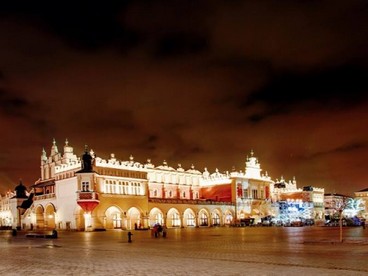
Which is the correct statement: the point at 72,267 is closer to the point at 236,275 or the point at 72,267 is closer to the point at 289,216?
the point at 236,275

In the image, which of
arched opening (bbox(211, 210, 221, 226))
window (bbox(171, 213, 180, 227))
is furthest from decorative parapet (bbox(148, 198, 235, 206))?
window (bbox(171, 213, 180, 227))

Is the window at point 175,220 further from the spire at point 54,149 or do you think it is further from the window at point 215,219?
the spire at point 54,149

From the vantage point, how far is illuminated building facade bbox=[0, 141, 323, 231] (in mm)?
67438

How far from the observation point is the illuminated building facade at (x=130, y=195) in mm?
67438

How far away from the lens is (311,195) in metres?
132

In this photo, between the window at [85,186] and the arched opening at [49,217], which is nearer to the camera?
the window at [85,186]

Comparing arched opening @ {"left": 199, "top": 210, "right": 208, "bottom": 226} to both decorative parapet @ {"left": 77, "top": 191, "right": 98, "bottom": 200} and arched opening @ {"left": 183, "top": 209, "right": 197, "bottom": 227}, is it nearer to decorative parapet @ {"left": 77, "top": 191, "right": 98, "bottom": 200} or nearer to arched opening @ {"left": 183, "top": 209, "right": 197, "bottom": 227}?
arched opening @ {"left": 183, "top": 209, "right": 197, "bottom": 227}

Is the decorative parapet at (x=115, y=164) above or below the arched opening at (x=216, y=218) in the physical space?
above

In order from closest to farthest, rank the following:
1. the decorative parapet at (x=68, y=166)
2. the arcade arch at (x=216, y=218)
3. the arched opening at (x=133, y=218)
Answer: the decorative parapet at (x=68, y=166), the arched opening at (x=133, y=218), the arcade arch at (x=216, y=218)

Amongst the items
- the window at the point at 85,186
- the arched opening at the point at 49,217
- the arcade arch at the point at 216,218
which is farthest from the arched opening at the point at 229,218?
the window at the point at 85,186

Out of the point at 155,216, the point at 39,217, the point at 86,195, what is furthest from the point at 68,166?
the point at 155,216

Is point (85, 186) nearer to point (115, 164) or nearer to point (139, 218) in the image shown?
point (115, 164)

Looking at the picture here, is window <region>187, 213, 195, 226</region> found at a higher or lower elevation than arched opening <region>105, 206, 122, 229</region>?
lower

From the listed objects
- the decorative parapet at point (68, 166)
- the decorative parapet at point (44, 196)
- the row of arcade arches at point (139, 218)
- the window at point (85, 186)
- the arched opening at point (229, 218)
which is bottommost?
the arched opening at point (229, 218)
